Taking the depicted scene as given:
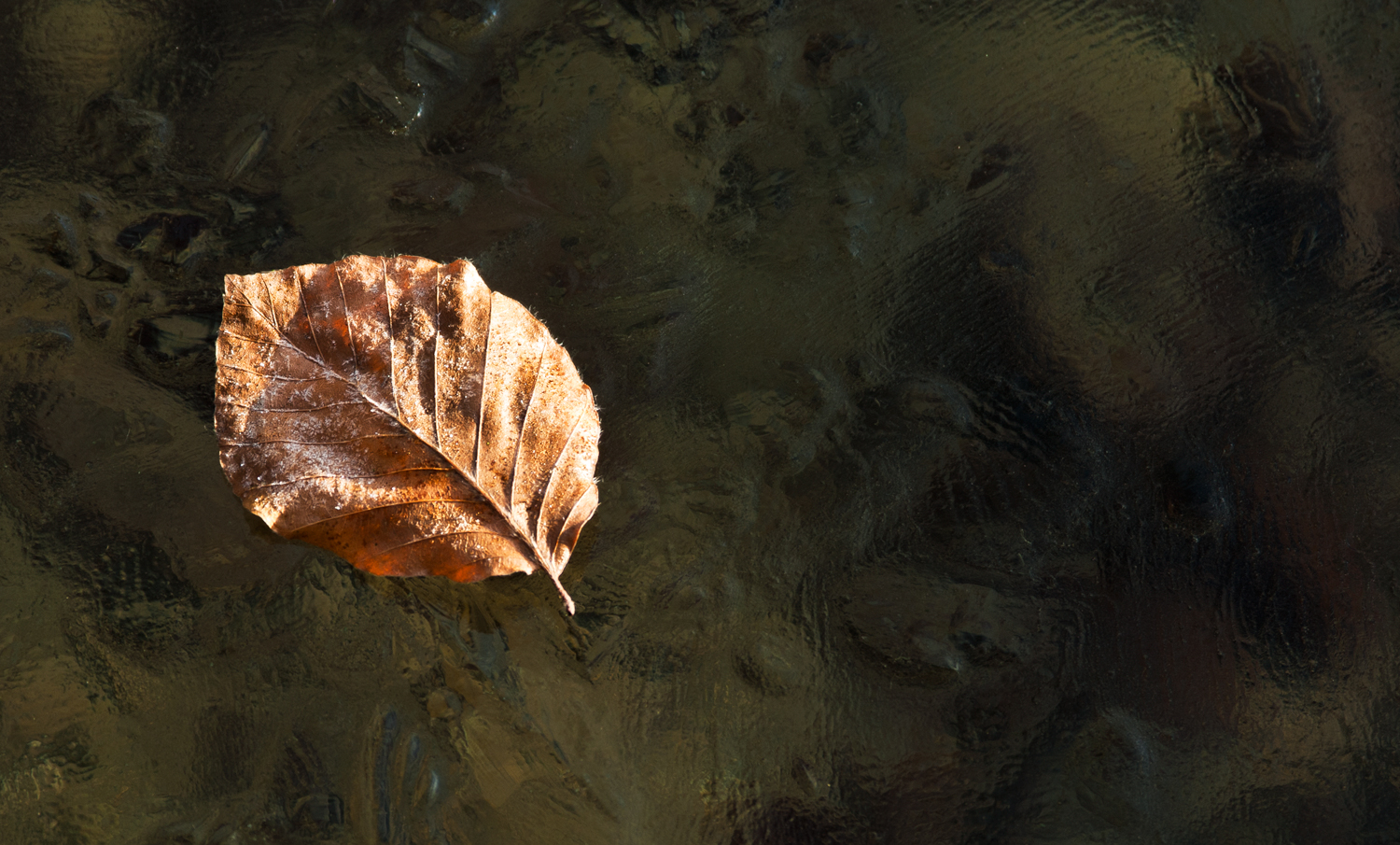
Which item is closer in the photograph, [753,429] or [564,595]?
[564,595]

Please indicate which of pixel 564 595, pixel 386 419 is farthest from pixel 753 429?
pixel 386 419

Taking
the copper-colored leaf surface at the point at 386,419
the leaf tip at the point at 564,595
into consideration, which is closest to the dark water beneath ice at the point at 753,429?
the leaf tip at the point at 564,595

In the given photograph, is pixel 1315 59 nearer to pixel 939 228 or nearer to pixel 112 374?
pixel 939 228

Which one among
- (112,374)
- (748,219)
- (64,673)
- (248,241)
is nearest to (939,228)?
(748,219)

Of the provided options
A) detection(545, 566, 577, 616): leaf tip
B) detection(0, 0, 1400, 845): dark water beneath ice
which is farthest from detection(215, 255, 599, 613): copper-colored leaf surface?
detection(0, 0, 1400, 845): dark water beneath ice

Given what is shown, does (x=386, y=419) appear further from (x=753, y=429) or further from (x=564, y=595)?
(x=753, y=429)

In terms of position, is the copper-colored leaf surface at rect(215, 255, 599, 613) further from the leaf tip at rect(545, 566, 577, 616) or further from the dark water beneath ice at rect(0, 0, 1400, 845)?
the dark water beneath ice at rect(0, 0, 1400, 845)
